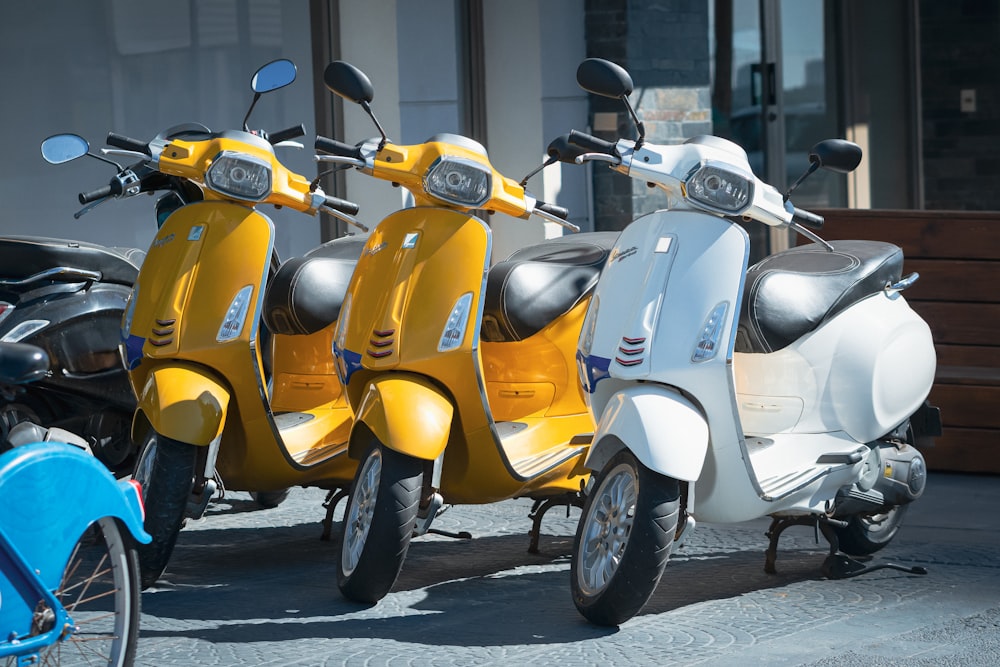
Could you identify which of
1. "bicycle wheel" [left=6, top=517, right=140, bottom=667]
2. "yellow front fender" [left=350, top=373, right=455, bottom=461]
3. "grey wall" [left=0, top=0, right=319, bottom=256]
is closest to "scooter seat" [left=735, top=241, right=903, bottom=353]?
"yellow front fender" [left=350, top=373, right=455, bottom=461]

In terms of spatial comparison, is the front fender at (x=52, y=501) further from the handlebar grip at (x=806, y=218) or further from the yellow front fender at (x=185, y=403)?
the handlebar grip at (x=806, y=218)

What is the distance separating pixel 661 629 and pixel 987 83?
873 cm

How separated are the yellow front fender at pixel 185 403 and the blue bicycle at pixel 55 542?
3.09 ft

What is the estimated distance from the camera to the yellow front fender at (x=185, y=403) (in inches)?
168

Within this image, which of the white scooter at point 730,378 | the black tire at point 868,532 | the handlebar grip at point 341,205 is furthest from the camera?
the handlebar grip at point 341,205

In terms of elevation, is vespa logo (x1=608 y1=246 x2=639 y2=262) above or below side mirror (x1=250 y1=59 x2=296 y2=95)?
below

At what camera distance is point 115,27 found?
7.36 meters

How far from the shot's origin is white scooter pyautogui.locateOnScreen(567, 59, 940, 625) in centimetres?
389

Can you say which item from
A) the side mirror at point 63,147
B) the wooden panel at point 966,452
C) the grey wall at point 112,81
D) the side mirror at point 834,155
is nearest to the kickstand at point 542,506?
the side mirror at point 834,155

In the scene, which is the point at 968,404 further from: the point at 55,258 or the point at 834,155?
the point at 55,258

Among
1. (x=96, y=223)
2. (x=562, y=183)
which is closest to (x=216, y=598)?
(x=96, y=223)

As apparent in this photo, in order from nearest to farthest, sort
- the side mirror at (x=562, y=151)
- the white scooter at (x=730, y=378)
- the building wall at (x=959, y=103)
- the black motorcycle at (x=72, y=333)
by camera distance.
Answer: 1. the white scooter at (x=730, y=378)
2. the side mirror at (x=562, y=151)
3. the black motorcycle at (x=72, y=333)
4. the building wall at (x=959, y=103)

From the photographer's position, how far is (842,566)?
14.7 feet

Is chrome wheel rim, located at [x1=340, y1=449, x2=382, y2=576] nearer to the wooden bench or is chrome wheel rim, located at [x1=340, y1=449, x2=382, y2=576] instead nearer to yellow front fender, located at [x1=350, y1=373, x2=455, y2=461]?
yellow front fender, located at [x1=350, y1=373, x2=455, y2=461]
